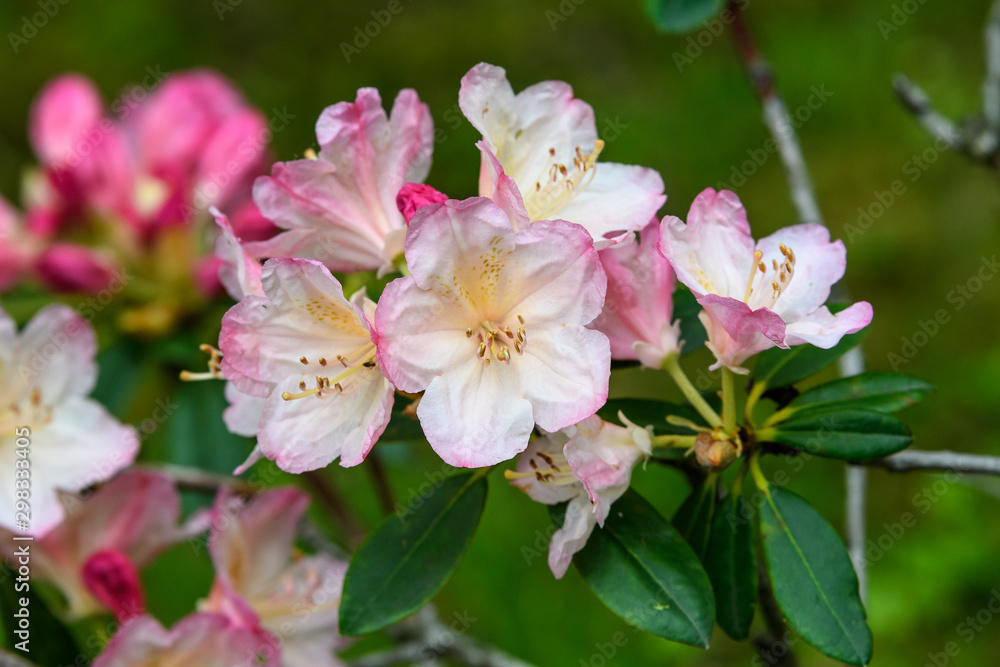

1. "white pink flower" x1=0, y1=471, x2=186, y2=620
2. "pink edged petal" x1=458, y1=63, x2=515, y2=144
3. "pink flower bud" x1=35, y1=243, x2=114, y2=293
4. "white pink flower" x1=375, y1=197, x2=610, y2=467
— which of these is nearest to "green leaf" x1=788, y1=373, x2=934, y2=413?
"white pink flower" x1=375, y1=197, x2=610, y2=467

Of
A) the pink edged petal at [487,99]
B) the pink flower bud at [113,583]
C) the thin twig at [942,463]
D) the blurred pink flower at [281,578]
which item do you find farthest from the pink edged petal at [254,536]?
the thin twig at [942,463]

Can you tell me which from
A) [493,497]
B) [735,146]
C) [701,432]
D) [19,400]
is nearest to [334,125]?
[701,432]

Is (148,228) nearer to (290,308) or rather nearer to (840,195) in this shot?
(290,308)

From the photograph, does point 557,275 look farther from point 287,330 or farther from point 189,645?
point 189,645

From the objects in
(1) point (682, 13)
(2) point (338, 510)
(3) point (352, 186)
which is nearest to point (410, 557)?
(3) point (352, 186)

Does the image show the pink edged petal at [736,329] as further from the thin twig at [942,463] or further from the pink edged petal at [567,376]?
the thin twig at [942,463]

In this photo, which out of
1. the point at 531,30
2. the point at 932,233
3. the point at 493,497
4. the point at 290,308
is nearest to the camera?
the point at 290,308
